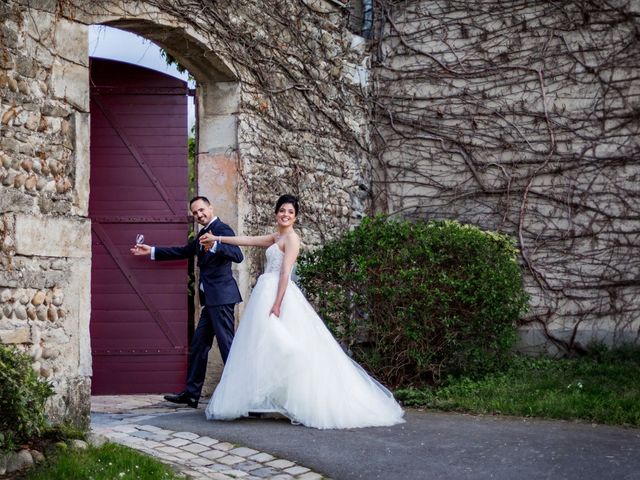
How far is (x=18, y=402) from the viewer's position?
4586mm

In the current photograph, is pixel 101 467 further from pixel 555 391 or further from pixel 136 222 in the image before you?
pixel 555 391

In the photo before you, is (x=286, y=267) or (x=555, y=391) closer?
(x=286, y=267)

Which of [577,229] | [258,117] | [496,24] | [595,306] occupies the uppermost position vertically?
[496,24]

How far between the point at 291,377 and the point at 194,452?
109 centimetres

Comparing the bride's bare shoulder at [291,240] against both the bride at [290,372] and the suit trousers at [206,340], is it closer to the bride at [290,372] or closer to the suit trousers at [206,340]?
the bride at [290,372]

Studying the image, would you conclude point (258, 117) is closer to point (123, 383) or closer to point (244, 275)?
point (244, 275)

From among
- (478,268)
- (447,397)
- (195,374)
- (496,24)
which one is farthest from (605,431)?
(496,24)

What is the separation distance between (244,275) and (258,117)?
4.77ft

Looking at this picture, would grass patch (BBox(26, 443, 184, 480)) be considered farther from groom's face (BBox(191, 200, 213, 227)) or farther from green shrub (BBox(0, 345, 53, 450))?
groom's face (BBox(191, 200, 213, 227))

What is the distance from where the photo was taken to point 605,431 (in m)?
6.02

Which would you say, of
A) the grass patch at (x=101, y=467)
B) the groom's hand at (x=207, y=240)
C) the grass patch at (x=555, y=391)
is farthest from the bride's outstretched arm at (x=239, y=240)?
the grass patch at (x=101, y=467)

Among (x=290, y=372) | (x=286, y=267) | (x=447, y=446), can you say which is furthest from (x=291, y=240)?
(x=447, y=446)

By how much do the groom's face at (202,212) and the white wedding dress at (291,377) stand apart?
2.72ft

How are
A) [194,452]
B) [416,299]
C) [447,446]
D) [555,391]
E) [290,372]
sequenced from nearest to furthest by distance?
[194,452] → [447,446] → [290,372] → [555,391] → [416,299]
